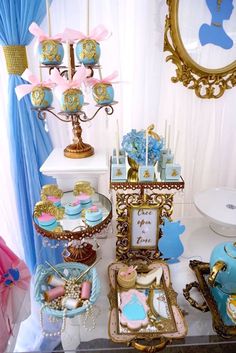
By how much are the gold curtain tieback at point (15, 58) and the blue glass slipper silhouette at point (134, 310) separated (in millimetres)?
1154

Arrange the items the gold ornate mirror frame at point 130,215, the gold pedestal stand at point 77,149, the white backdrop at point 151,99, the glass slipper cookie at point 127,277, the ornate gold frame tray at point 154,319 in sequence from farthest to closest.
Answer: the white backdrop at point 151,99 → the gold pedestal stand at point 77,149 → the gold ornate mirror frame at point 130,215 → the glass slipper cookie at point 127,277 → the ornate gold frame tray at point 154,319

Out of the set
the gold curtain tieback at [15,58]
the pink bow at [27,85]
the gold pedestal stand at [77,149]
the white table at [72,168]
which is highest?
the gold curtain tieback at [15,58]

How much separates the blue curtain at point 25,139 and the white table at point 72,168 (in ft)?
0.60

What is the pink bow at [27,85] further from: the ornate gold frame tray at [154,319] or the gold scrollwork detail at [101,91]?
the ornate gold frame tray at [154,319]

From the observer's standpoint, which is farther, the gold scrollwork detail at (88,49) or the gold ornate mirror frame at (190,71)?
the gold ornate mirror frame at (190,71)

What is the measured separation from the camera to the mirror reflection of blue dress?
4.10ft

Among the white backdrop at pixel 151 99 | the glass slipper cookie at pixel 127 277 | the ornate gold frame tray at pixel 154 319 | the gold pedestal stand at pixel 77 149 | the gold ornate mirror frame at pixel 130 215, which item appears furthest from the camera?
the white backdrop at pixel 151 99

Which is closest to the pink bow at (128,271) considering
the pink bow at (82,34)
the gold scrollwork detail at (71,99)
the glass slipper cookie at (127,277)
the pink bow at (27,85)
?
the glass slipper cookie at (127,277)

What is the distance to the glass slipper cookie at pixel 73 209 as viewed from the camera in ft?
3.48

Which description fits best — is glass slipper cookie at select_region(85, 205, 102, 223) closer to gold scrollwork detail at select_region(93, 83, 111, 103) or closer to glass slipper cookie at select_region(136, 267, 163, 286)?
glass slipper cookie at select_region(136, 267, 163, 286)

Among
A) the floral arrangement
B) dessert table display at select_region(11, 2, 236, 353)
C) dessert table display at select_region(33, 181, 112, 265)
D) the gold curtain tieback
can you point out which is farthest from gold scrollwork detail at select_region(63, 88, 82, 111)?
the gold curtain tieback

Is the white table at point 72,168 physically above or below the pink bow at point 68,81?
below

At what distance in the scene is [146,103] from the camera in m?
1.41

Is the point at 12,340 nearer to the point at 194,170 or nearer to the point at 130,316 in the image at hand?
the point at 130,316
